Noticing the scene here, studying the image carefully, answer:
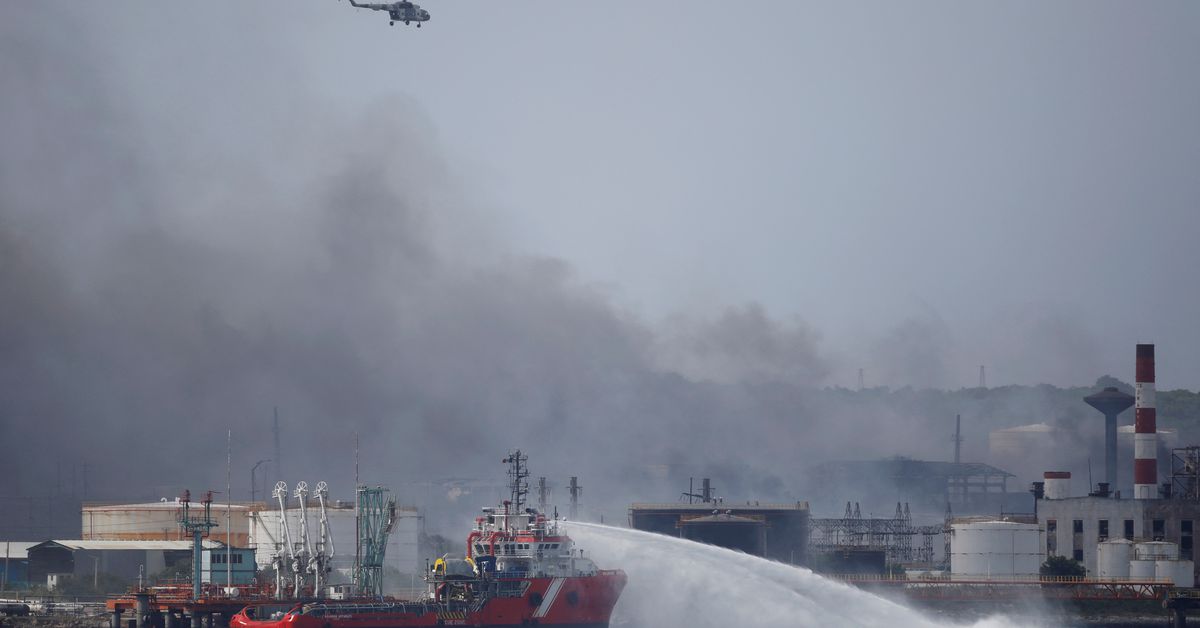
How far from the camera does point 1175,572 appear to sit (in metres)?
120

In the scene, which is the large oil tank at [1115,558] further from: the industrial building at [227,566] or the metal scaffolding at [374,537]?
A: the industrial building at [227,566]

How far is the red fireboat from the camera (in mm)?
82938

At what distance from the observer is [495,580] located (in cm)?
8531

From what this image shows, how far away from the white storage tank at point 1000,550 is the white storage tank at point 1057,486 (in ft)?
32.1

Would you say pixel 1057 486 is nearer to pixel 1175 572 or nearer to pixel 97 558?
pixel 1175 572

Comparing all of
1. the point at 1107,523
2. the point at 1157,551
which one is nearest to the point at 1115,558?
the point at 1157,551

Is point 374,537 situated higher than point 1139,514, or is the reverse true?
point 1139,514

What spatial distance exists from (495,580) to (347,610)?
8319 mm

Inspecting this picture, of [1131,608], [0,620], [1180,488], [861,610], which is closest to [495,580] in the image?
[861,610]

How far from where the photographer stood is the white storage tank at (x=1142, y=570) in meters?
120

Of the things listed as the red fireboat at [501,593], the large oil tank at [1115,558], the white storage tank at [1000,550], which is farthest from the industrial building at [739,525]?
the red fireboat at [501,593]

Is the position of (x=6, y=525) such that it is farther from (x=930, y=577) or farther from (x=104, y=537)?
(x=930, y=577)

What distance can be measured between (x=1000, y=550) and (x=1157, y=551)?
12.4m

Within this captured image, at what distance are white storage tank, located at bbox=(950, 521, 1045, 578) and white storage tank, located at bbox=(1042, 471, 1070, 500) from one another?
9770mm
